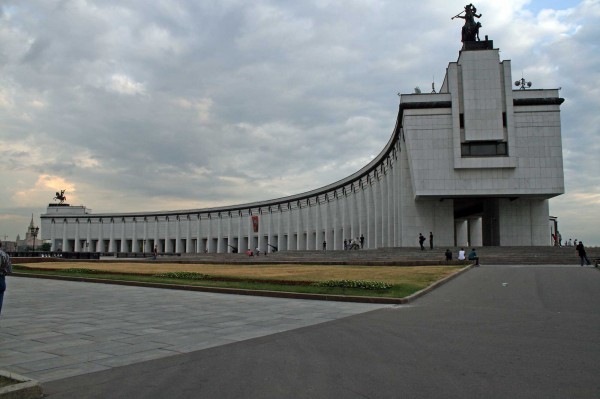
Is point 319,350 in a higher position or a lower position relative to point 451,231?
lower

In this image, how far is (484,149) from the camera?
43750mm

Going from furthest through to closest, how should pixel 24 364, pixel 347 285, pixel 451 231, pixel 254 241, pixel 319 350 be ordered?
pixel 254 241
pixel 451 231
pixel 347 285
pixel 319 350
pixel 24 364

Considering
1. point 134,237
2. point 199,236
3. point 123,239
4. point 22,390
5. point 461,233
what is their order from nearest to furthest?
1. point 22,390
2. point 461,233
3. point 199,236
4. point 134,237
5. point 123,239

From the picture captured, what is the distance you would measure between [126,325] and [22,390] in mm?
4803

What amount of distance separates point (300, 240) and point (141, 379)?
79.3 m

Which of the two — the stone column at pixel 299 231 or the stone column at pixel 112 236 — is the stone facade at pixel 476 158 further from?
the stone column at pixel 112 236

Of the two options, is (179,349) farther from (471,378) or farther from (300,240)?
(300,240)

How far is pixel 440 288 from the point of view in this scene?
1608 cm

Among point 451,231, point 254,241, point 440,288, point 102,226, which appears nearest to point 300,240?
point 254,241

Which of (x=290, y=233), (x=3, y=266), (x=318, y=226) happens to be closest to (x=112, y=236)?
(x=290, y=233)

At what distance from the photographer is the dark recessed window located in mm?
43281

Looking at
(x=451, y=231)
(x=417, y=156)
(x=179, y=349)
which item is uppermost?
(x=417, y=156)

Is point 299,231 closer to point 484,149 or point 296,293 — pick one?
point 484,149

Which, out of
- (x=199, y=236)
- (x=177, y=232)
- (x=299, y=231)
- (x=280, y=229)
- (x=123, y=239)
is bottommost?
(x=123, y=239)
